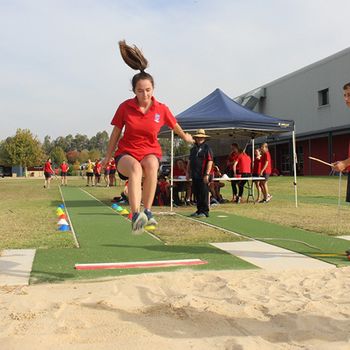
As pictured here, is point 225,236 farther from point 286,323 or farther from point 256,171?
point 256,171

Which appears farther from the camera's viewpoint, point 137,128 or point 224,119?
point 224,119

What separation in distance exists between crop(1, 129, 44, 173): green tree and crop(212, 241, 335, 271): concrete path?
274 feet

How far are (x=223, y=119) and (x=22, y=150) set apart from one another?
254 feet

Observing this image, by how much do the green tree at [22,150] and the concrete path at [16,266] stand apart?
272ft

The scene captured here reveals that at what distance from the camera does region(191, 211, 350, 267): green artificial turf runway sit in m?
6.15

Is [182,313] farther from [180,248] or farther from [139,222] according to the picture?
[180,248]

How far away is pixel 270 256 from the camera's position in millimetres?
6086

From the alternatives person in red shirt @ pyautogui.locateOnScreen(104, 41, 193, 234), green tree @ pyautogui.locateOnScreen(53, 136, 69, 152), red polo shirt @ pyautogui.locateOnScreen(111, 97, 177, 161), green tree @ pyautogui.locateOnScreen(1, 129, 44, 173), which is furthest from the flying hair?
green tree @ pyautogui.locateOnScreen(53, 136, 69, 152)

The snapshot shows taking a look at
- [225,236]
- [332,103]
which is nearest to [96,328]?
[225,236]

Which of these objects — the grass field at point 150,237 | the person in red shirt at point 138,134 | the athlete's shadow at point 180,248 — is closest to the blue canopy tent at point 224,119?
the grass field at point 150,237

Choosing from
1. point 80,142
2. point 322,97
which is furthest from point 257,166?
point 80,142

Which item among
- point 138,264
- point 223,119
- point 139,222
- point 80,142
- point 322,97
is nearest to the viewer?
point 139,222

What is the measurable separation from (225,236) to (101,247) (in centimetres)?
214

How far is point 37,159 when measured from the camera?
8750 centimetres
